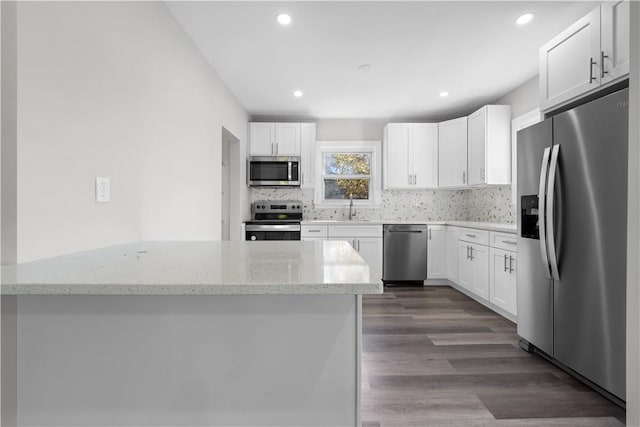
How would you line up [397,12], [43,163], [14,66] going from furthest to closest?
[397,12] < [43,163] < [14,66]

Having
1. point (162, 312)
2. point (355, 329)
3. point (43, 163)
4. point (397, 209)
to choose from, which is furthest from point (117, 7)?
point (397, 209)

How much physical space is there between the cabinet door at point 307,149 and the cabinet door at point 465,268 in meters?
2.25

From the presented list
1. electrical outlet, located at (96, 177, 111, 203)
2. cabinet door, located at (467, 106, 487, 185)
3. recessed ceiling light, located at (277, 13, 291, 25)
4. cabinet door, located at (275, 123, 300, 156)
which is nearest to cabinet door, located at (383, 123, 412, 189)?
cabinet door, located at (467, 106, 487, 185)

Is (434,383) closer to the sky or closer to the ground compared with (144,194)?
closer to the ground

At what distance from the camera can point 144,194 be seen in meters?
2.05

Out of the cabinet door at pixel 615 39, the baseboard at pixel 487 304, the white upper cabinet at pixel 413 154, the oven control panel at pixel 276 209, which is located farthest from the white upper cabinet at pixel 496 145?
the oven control panel at pixel 276 209

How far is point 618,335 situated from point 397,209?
3647 millimetres

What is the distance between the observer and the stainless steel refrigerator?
1801mm

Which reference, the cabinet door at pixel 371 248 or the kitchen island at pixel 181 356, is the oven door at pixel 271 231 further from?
the kitchen island at pixel 181 356

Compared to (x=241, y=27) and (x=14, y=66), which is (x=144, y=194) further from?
(x=241, y=27)

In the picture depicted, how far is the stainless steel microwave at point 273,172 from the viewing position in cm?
484

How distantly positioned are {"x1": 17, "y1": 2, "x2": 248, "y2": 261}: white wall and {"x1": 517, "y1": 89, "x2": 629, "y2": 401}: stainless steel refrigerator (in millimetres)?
2497

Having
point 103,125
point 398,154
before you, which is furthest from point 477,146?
point 103,125

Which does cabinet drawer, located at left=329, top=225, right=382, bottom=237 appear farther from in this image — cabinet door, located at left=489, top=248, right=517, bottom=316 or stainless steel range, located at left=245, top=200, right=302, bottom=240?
cabinet door, located at left=489, top=248, right=517, bottom=316
